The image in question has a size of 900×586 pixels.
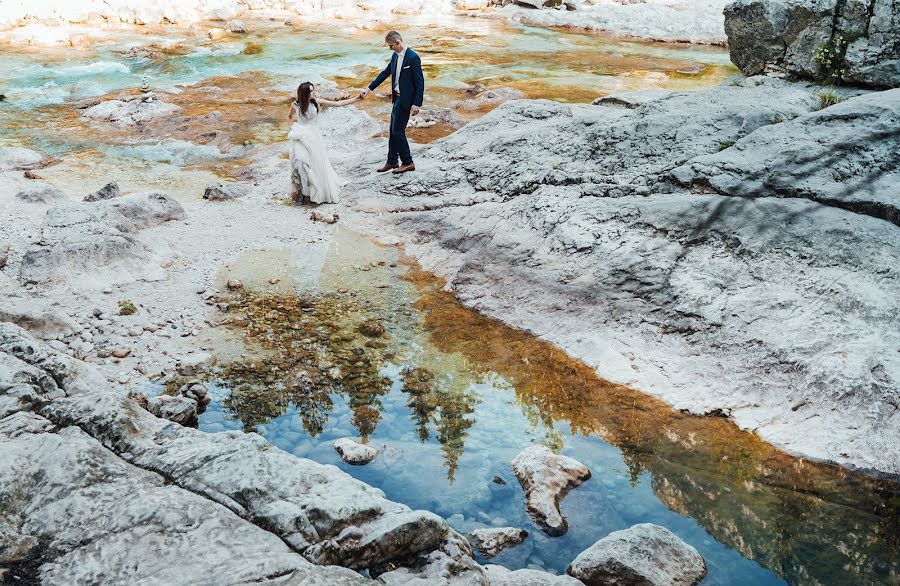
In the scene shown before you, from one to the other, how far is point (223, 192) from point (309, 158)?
1.83m

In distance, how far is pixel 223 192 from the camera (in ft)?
41.9

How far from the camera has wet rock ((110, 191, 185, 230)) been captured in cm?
1075

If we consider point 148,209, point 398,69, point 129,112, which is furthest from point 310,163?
point 129,112

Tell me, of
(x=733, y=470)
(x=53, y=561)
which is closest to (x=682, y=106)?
(x=733, y=470)

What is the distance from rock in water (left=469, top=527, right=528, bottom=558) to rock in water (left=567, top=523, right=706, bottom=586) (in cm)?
50

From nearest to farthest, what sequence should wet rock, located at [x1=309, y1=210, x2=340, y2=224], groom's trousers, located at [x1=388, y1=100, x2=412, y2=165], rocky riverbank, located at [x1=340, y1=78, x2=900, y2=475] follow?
rocky riverbank, located at [x1=340, y1=78, x2=900, y2=475], wet rock, located at [x1=309, y1=210, x2=340, y2=224], groom's trousers, located at [x1=388, y1=100, x2=412, y2=165]

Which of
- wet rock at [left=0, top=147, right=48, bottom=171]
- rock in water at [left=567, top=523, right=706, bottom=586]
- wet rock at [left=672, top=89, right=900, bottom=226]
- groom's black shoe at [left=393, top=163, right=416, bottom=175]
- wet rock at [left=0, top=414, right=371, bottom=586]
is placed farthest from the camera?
wet rock at [left=0, top=147, right=48, bottom=171]

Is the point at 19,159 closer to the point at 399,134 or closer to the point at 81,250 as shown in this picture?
the point at 81,250

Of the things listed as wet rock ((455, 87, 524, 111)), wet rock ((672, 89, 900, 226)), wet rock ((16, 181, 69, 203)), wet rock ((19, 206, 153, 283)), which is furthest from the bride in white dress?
wet rock ((455, 87, 524, 111))

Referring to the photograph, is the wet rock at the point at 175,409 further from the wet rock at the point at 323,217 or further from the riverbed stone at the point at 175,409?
the wet rock at the point at 323,217

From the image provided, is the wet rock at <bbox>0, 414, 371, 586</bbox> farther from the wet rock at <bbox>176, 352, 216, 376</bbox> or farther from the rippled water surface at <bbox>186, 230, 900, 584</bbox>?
the wet rock at <bbox>176, 352, 216, 376</bbox>

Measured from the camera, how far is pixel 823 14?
1434 centimetres

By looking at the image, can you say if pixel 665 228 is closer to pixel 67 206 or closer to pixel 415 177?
pixel 415 177

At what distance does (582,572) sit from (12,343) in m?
4.72
